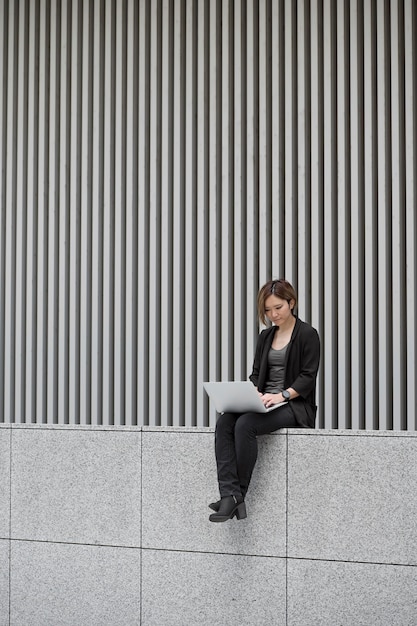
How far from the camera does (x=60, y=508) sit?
756 cm

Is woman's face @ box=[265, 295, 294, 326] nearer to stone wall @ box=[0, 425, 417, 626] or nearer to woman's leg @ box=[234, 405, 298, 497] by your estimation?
woman's leg @ box=[234, 405, 298, 497]

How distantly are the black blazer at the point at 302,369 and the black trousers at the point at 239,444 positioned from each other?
0.17 m

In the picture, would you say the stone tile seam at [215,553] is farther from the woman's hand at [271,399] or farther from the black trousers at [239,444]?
the woman's hand at [271,399]

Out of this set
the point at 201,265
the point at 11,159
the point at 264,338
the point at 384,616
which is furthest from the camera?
the point at 11,159

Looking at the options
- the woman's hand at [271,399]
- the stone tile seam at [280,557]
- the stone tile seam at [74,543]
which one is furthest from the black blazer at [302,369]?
the stone tile seam at [74,543]

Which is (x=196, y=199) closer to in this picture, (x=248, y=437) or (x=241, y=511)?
(x=248, y=437)

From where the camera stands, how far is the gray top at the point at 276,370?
22.9 ft

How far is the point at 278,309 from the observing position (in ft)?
23.0

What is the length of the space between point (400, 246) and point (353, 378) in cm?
109

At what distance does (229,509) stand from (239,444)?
1.37 ft

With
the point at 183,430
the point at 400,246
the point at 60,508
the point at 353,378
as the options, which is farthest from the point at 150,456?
the point at 400,246

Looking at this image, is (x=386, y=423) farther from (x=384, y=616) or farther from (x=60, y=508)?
(x=60, y=508)

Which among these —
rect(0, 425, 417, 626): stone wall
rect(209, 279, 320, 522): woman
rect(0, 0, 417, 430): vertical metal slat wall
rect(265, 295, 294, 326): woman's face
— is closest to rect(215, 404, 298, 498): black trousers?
rect(209, 279, 320, 522): woman

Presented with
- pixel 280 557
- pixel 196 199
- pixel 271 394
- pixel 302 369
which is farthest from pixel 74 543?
pixel 196 199
